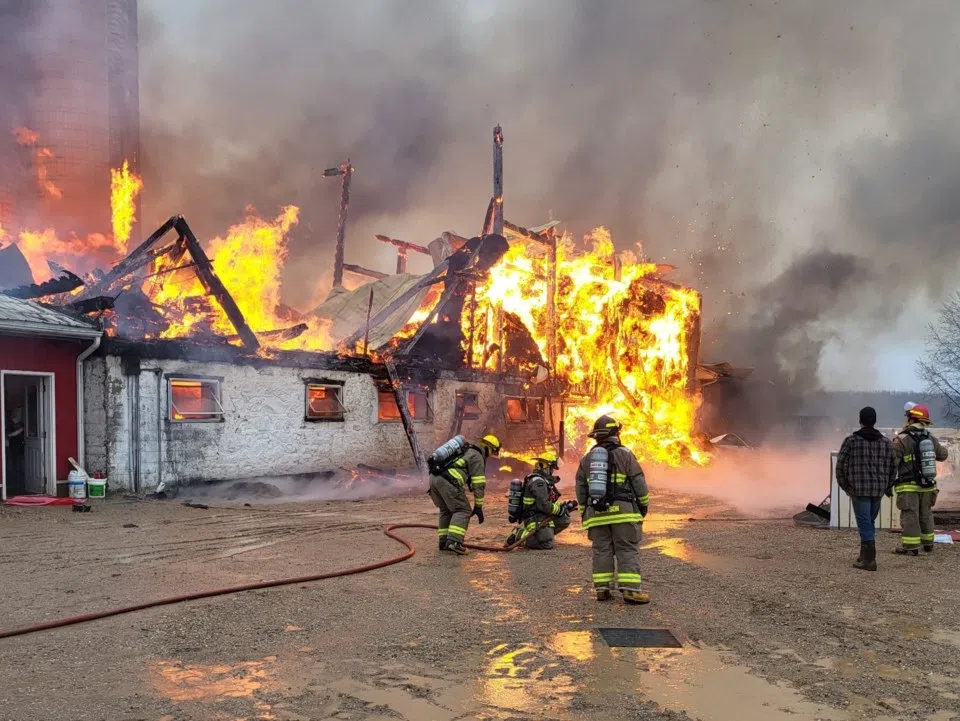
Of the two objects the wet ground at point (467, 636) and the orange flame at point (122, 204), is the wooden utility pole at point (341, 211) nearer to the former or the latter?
the orange flame at point (122, 204)

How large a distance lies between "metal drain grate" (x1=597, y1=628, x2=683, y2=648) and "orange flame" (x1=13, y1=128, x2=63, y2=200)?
26.0 meters

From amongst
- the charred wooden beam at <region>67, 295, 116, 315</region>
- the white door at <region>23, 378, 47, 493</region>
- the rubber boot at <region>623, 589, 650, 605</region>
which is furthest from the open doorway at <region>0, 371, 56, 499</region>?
the rubber boot at <region>623, 589, 650, 605</region>

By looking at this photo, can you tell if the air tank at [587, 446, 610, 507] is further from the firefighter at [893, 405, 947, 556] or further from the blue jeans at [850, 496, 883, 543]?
the firefighter at [893, 405, 947, 556]

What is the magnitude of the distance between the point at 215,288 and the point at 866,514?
12511mm

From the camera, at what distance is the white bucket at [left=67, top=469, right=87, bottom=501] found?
1229cm

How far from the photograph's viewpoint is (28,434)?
1308 centimetres

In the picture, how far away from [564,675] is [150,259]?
1335 centimetres

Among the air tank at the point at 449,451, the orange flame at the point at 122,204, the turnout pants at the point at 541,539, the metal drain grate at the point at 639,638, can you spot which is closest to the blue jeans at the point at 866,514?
the turnout pants at the point at 541,539

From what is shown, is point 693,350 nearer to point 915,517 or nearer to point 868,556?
point 915,517

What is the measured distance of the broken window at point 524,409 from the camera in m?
22.5

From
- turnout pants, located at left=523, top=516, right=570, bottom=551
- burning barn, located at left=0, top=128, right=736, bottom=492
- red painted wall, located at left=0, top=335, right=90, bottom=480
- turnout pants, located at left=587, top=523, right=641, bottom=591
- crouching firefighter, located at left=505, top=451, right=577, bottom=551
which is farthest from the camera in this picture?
burning barn, located at left=0, top=128, right=736, bottom=492

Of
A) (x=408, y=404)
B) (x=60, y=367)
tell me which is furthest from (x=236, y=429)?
(x=408, y=404)

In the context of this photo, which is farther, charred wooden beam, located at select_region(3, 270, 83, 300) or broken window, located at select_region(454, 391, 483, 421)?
broken window, located at select_region(454, 391, 483, 421)


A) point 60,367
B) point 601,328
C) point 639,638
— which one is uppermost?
point 601,328
